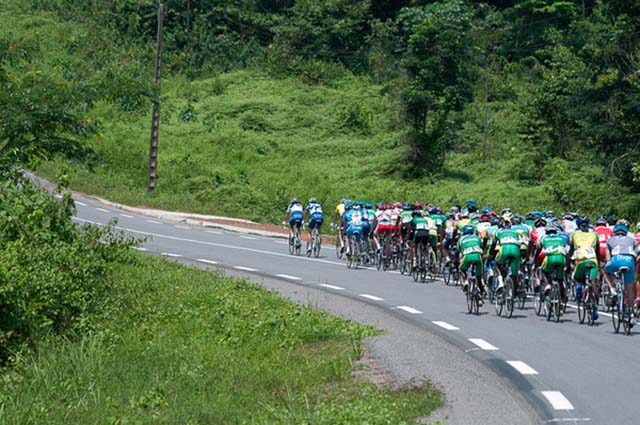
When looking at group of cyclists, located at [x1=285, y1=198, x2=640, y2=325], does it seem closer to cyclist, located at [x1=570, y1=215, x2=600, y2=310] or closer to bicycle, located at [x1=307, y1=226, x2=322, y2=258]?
cyclist, located at [x1=570, y1=215, x2=600, y2=310]

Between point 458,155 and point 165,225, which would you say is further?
point 458,155

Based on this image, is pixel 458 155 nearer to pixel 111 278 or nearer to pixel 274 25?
pixel 274 25

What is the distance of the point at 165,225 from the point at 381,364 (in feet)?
92.3

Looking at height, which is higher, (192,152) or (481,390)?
(192,152)

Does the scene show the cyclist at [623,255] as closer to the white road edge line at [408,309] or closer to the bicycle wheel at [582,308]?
the bicycle wheel at [582,308]

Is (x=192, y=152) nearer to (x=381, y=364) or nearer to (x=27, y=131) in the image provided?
(x=27, y=131)

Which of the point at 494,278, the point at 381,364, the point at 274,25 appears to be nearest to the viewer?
the point at 381,364

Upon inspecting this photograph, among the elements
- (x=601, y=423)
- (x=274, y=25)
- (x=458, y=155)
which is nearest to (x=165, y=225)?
(x=458, y=155)

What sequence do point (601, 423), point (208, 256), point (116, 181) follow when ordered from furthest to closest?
point (116, 181)
point (208, 256)
point (601, 423)

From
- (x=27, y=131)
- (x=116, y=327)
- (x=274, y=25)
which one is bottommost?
(x=116, y=327)

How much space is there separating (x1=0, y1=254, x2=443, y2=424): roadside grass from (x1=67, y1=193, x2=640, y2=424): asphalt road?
0.92 m

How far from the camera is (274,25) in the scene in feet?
244

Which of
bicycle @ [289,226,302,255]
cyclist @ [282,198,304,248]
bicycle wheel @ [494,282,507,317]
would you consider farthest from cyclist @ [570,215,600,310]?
bicycle @ [289,226,302,255]

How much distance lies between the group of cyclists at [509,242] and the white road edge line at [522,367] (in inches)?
159
